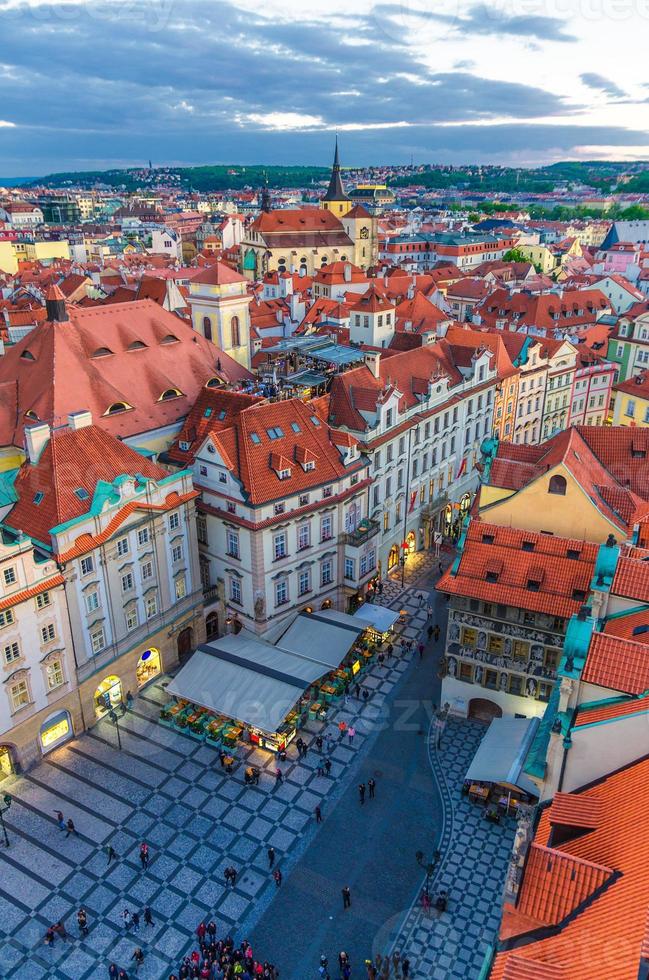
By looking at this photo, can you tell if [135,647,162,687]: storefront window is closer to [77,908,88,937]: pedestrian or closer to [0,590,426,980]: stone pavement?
[0,590,426,980]: stone pavement

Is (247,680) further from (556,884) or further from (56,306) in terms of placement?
(56,306)

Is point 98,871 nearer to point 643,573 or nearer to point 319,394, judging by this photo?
point 643,573

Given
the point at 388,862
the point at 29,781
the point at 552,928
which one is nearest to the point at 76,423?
the point at 29,781

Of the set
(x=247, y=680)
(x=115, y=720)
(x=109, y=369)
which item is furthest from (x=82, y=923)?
(x=109, y=369)

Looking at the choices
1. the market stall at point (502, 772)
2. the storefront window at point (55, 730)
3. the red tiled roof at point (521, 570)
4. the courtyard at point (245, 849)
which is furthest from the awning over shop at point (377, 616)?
the storefront window at point (55, 730)

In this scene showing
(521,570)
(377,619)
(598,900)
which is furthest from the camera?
(377,619)

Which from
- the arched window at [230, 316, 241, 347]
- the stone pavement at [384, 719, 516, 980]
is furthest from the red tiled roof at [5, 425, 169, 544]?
the arched window at [230, 316, 241, 347]
